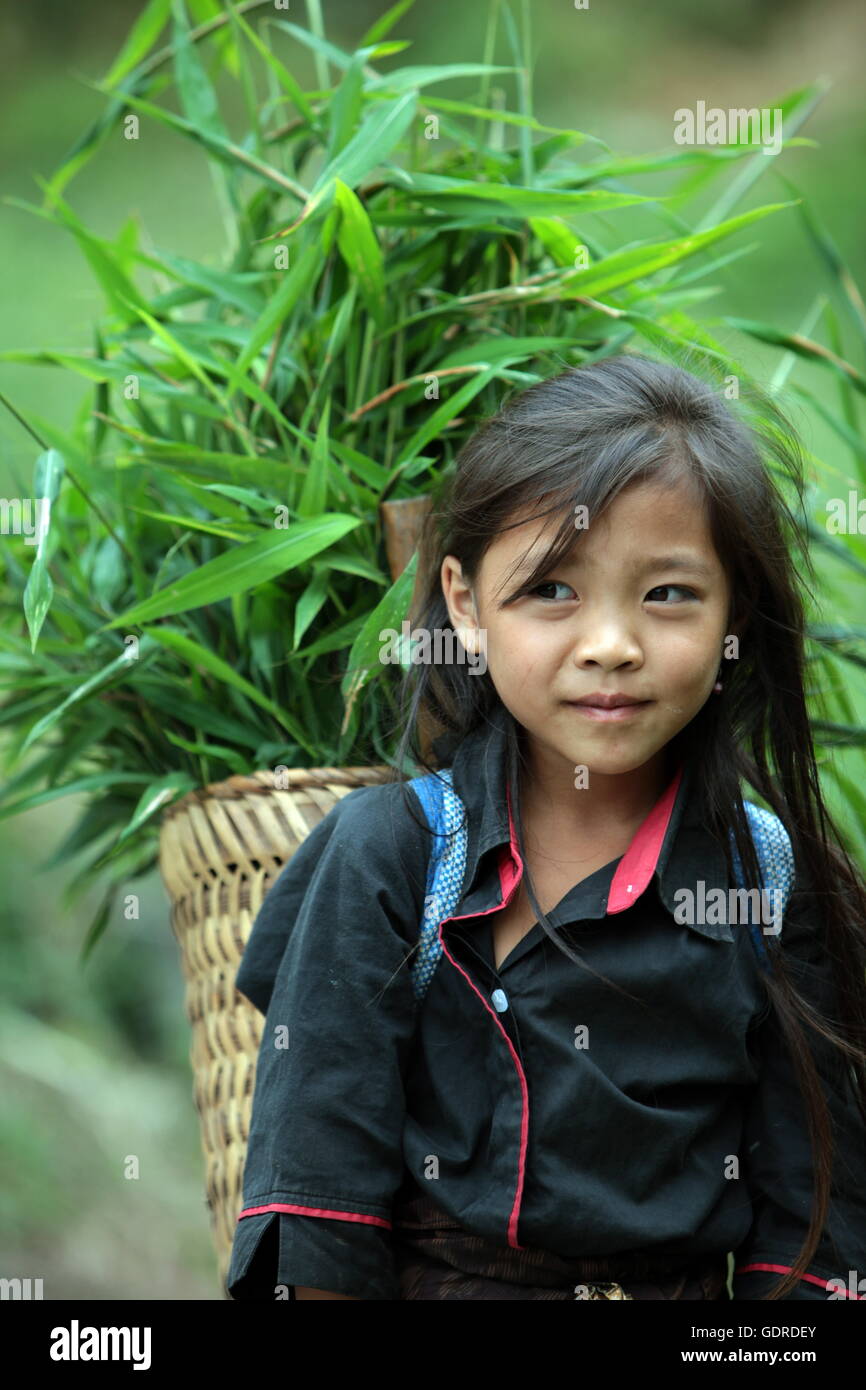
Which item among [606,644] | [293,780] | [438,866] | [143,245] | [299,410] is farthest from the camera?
[143,245]

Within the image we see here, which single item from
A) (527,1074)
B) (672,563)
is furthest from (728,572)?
(527,1074)

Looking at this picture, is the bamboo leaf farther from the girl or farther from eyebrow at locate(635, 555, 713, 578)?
eyebrow at locate(635, 555, 713, 578)

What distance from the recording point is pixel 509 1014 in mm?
990

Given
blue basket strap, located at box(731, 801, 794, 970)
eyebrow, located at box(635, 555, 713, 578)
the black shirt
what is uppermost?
eyebrow, located at box(635, 555, 713, 578)

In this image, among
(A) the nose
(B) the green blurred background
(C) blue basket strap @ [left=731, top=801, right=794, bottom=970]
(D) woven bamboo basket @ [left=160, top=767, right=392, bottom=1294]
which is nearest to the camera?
(A) the nose

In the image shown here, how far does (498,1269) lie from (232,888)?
383 mm

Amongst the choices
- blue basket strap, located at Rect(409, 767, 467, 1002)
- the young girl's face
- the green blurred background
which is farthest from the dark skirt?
the green blurred background

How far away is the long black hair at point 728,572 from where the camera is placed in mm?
988

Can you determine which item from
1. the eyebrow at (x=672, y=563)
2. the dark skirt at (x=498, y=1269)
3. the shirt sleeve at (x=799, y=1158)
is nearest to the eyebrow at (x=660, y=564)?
the eyebrow at (x=672, y=563)

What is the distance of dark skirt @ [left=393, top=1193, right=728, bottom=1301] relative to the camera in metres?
0.98

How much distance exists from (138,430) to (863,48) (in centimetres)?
260

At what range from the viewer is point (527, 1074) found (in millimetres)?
981

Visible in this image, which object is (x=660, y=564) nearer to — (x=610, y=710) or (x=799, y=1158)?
(x=610, y=710)

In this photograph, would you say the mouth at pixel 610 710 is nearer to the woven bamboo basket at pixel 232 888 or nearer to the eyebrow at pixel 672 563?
the eyebrow at pixel 672 563
